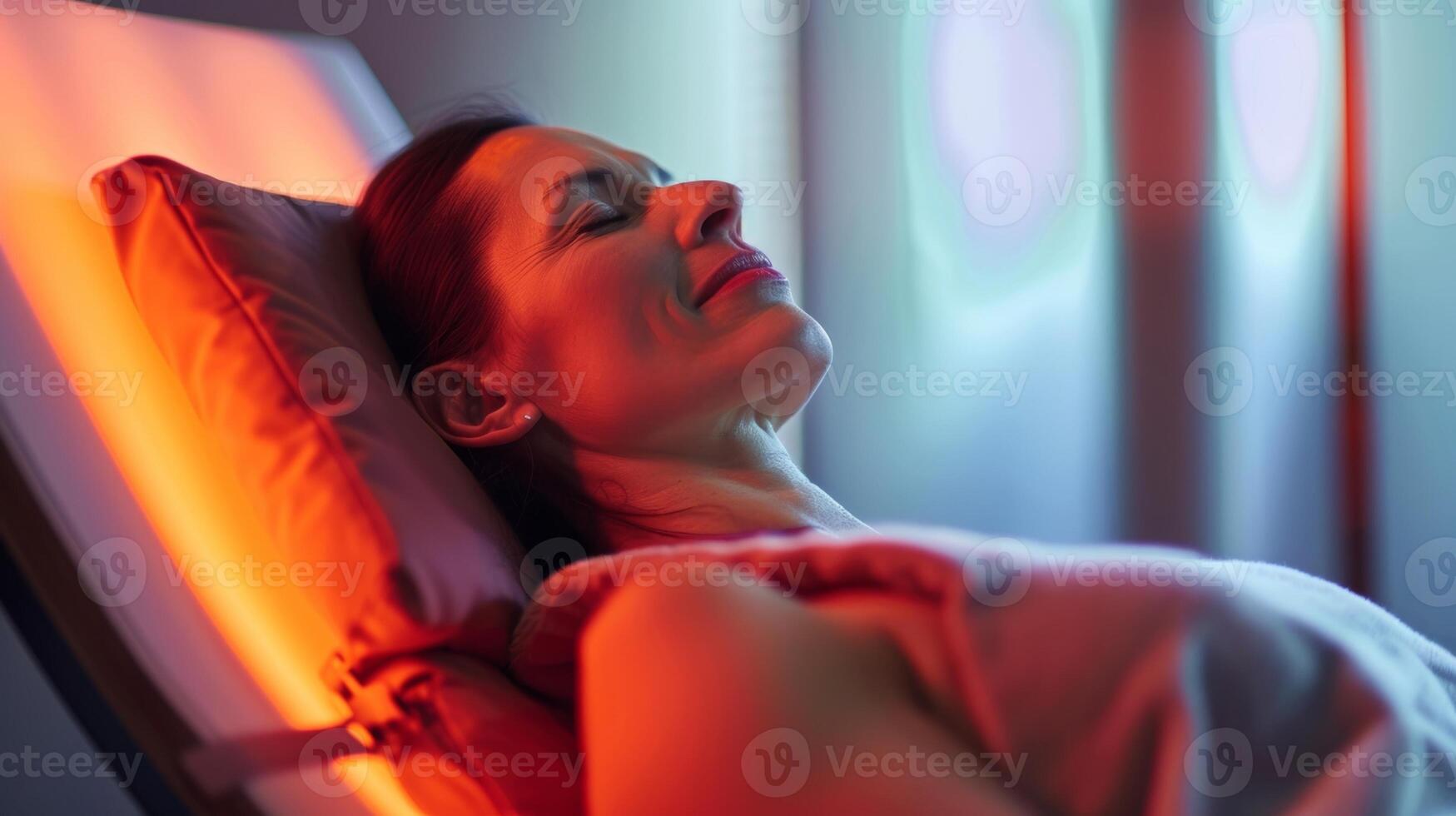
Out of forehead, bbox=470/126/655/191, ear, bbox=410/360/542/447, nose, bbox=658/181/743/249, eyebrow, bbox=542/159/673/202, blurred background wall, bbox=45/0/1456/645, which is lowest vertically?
blurred background wall, bbox=45/0/1456/645

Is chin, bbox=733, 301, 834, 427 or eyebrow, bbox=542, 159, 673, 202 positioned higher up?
eyebrow, bbox=542, 159, 673, 202

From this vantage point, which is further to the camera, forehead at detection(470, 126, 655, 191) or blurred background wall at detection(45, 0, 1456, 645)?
blurred background wall at detection(45, 0, 1456, 645)

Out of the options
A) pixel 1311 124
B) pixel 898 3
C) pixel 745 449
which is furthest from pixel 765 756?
pixel 1311 124

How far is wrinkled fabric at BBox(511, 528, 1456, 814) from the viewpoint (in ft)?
1.83

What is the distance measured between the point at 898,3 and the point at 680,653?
189 centimetres

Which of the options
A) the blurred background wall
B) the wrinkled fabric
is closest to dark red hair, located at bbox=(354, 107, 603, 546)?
the wrinkled fabric

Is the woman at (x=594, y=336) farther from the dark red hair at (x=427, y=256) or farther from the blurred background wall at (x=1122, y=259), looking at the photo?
the blurred background wall at (x=1122, y=259)

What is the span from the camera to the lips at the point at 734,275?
42.6 inches

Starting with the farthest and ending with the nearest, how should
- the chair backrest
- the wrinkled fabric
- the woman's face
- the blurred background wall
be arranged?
the blurred background wall → the woman's face → the chair backrest → the wrinkled fabric

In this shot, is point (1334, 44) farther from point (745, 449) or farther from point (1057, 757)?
point (1057, 757)

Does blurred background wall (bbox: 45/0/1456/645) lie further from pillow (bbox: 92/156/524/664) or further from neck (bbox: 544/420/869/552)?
pillow (bbox: 92/156/524/664)

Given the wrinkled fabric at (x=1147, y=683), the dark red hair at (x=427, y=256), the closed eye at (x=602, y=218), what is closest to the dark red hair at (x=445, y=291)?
the dark red hair at (x=427, y=256)

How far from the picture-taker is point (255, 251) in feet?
3.05

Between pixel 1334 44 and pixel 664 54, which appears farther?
pixel 1334 44
